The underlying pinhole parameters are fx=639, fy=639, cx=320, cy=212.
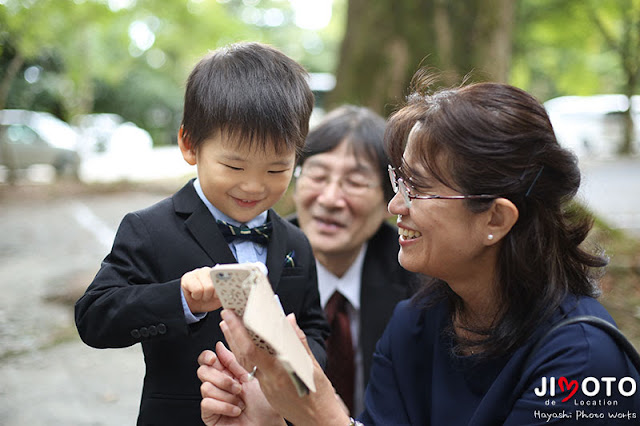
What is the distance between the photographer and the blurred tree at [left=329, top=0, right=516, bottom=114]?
5.20 meters

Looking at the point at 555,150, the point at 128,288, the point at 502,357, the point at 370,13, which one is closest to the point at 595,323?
the point at 502,357

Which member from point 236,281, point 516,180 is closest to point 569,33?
point 516,180

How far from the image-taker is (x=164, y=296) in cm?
156

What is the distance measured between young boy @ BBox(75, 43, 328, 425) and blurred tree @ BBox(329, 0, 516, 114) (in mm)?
3336

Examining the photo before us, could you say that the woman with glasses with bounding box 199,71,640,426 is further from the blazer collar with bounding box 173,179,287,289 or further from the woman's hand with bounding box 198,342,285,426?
the blazer collar with bounding box 173,179,287,289

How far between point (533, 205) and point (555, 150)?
0.17 meters

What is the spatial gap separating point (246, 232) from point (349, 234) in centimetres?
105

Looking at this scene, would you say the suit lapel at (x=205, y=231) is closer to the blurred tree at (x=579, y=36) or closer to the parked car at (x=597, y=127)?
the blurred tree at (x=579, y=36)

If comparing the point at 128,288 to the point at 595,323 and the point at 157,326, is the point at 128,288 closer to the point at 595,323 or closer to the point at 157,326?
the point at 157,326

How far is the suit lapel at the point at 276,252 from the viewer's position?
6.02 ft

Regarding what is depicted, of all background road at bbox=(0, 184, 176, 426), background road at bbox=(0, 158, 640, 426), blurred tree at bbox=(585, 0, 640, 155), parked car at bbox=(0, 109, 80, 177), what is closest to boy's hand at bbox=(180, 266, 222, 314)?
background road at bbox=(0, 158, 640, 426)

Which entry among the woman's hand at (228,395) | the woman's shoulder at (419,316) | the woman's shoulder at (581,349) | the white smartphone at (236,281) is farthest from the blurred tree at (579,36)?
the white smartphone at (236,281)

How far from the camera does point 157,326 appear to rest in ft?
5.16

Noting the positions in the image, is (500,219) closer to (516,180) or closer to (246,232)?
(516,180)
